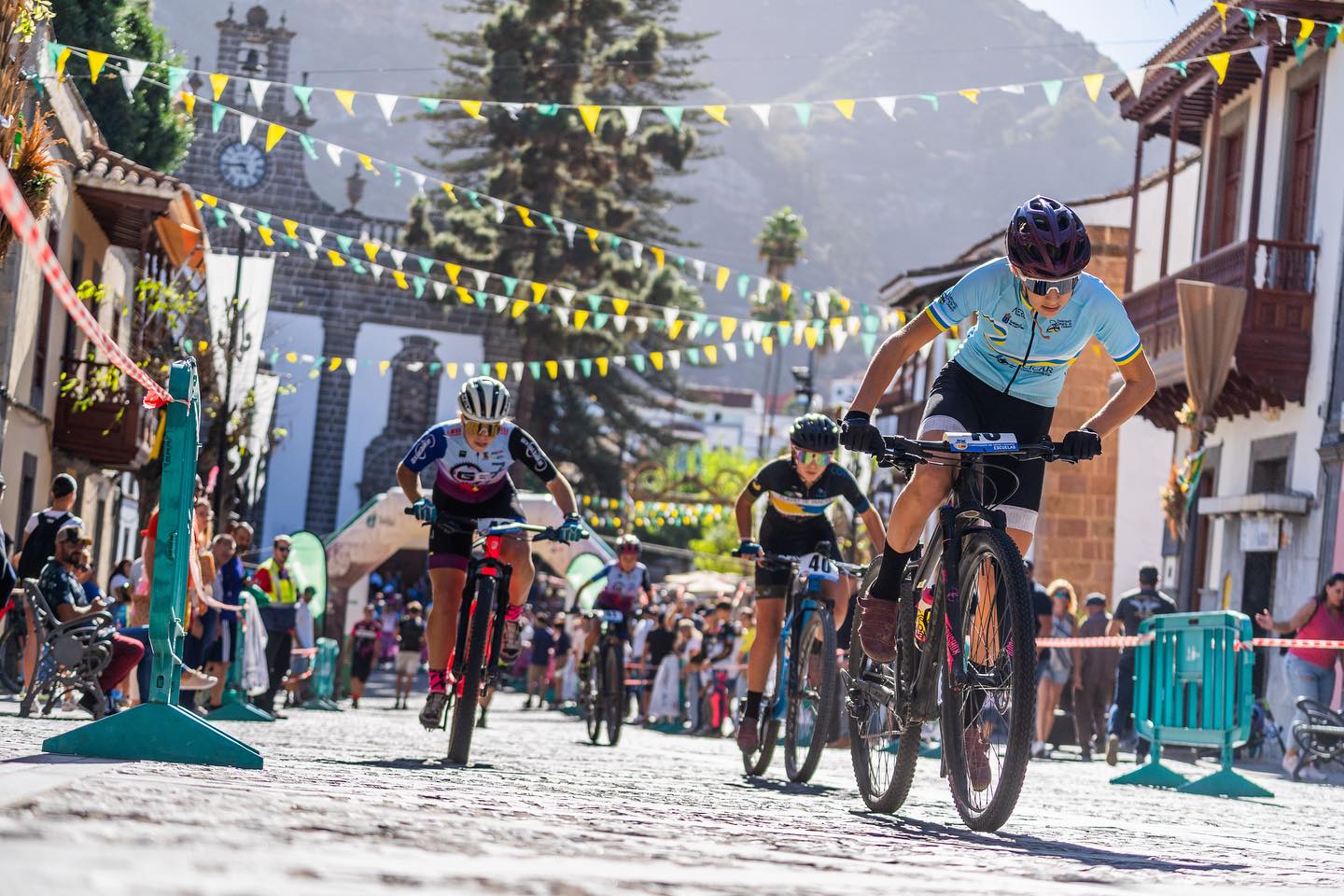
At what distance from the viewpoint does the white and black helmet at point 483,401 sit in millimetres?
9148

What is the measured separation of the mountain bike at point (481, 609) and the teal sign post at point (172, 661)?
239 cm

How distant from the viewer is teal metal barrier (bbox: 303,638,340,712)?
77.4 ft

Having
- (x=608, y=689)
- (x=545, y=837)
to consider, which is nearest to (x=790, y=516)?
(x=545, y=837)

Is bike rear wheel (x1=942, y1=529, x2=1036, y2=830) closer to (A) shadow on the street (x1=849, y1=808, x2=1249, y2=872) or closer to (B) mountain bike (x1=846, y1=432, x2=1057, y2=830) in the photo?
(B) mountain bike (x1=846, y1=432, x2=1057, y2=830)

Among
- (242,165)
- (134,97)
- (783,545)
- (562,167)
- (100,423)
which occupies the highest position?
(242,165)

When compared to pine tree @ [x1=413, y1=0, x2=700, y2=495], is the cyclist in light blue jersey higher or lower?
lower

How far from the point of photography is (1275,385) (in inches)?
928

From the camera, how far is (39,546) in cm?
1383

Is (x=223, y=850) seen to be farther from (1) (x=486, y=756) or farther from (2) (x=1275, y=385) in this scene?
(2) (x=1275, y=385)

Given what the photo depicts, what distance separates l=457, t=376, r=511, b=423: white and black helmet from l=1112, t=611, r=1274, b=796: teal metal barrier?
523 cm

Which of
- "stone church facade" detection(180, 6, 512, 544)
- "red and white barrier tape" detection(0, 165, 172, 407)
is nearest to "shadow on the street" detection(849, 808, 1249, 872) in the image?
"red and white barrier tape" detection(0, 165, 172, 407)

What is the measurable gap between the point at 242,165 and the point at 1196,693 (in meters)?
51.9

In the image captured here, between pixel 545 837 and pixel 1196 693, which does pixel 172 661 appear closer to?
pixel 545 837

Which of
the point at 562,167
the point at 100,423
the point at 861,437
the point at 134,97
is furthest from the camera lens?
the point at 562,167
